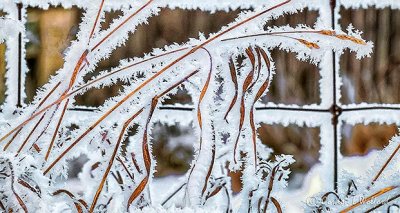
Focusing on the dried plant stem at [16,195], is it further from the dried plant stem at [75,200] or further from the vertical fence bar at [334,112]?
the vertical fence bar at [334,112]

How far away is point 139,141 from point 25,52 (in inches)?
17.0

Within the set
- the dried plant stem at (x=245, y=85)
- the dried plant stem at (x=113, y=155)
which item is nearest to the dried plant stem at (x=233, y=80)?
the dried plant stem at (x=245, y=85)

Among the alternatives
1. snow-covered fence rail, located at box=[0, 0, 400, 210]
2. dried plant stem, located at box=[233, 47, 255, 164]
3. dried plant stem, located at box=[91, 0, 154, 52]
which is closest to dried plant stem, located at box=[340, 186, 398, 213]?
dried plant stem, located at box=[233, 47, 255, 164]

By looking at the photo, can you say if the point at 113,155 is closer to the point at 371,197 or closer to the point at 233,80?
the point at 233,80

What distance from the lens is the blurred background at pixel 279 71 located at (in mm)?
1114

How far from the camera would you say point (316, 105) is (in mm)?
1146

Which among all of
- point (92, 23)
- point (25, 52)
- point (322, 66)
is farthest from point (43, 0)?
point (322, 66)

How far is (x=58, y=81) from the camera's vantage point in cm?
80

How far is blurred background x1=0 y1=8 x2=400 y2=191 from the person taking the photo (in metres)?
1.11

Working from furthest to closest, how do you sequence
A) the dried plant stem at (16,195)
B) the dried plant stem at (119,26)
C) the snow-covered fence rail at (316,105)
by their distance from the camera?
the snow-covered fence rail at (316,105) < the dried plant stem at (119,26) < the dried plant stem at (16,195)

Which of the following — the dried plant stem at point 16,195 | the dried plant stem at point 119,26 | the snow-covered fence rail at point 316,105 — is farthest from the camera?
the snow-covered fence rail at point 316,105

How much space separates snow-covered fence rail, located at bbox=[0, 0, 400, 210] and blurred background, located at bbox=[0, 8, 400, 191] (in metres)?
0.02

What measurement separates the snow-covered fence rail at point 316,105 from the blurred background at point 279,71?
0.05 ft

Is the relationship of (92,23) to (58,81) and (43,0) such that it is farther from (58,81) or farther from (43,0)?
(43,0)
